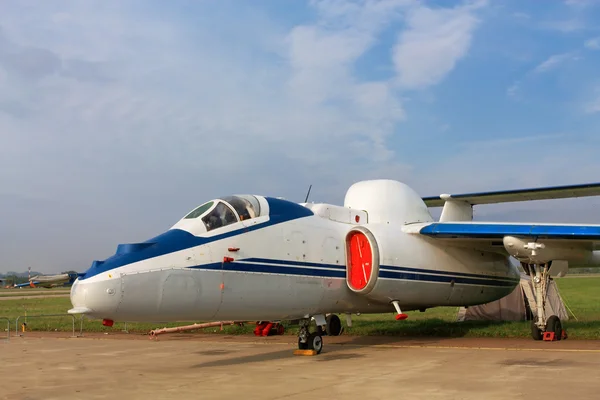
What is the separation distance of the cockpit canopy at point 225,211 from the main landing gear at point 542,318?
7159 mm

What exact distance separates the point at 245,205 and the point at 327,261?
218 cm

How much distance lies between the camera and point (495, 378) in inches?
351

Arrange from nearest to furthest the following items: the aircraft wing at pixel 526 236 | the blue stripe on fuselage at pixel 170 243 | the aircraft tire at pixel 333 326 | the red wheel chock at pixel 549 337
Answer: the blue stripe on fuselage at pixel 170 243
the aircraft wing at pixel 526 236
the red wheel chock at pixel 549 337
the aircraft tire at pixel 333 326

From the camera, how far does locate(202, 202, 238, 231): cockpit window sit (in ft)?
34.8

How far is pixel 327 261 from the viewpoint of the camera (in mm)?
12312

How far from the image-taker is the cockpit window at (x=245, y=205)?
437 inches

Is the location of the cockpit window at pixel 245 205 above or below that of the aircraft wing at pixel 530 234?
above

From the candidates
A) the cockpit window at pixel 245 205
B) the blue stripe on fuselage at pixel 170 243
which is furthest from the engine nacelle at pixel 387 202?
the cockpit window at pixel 245 205

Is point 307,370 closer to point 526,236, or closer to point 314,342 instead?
point 314,342

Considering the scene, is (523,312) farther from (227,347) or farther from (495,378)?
(495,378)

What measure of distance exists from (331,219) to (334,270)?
116 centimetres

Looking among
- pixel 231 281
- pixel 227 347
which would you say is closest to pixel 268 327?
pixel 227 347

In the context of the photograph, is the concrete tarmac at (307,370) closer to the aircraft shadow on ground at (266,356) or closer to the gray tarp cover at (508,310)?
the aircraft shadow on ground at (266,356)

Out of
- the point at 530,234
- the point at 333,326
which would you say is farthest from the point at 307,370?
the point at 333,326
